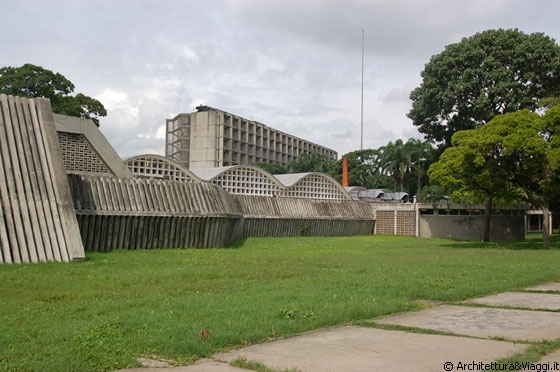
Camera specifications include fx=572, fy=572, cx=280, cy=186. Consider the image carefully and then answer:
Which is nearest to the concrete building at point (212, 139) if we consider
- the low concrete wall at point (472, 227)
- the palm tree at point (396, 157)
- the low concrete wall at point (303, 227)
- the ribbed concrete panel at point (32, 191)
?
the palm tree at point (396, 157)

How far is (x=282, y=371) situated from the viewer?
16.7 feet

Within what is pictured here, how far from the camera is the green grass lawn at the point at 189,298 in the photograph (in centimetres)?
586

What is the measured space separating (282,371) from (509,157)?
2373 cm

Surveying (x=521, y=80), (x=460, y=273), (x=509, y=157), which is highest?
(x=521, y=80)

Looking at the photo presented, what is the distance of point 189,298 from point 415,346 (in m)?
4.12

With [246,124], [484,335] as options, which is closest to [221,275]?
[484,335]

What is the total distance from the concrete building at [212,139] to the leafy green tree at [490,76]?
50.7m

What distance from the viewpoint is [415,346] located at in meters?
6.18

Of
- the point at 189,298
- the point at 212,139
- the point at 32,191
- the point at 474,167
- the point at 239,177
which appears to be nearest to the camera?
the point at 189,298

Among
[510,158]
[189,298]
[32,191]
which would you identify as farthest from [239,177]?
[189,298]

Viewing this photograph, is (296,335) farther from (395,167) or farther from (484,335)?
(395,167)

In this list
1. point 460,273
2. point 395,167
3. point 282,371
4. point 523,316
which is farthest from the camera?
point 395,167

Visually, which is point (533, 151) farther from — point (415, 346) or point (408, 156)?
point (408, 156)

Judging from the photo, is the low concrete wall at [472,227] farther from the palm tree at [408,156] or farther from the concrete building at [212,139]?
the concrete building at [212,139]
